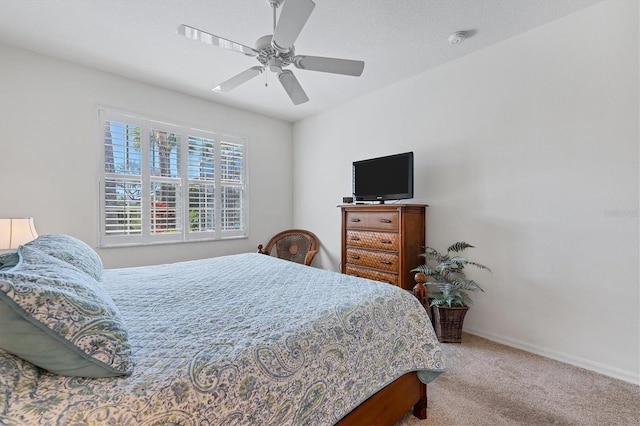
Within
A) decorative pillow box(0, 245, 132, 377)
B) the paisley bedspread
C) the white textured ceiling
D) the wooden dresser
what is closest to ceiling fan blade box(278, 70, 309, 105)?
the white textured ceiling

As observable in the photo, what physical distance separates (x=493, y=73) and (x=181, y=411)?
3.31m

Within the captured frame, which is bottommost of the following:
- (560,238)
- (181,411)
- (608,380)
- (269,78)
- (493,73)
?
(608,380)

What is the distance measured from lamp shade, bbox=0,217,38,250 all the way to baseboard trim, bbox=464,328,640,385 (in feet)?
13.2

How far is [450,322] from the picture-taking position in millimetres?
2576

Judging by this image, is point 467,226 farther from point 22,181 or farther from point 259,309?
point 22,181

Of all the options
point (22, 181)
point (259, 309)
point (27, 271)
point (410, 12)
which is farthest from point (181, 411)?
point (22, 181)

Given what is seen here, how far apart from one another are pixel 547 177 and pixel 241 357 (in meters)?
2.68

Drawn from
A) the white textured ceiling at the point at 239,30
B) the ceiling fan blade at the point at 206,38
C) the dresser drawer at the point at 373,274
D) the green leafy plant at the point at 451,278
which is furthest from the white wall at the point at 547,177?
the ceiling fan blade at the point at 206,38

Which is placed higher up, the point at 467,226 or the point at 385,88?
the point at 385,88

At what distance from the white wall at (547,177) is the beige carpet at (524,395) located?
0.76 ft

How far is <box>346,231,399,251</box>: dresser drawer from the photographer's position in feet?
9.55

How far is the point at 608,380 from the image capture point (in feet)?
6.54

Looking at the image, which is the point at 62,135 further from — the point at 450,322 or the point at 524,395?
the point at 524,395

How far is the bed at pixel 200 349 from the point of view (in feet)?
2.57
